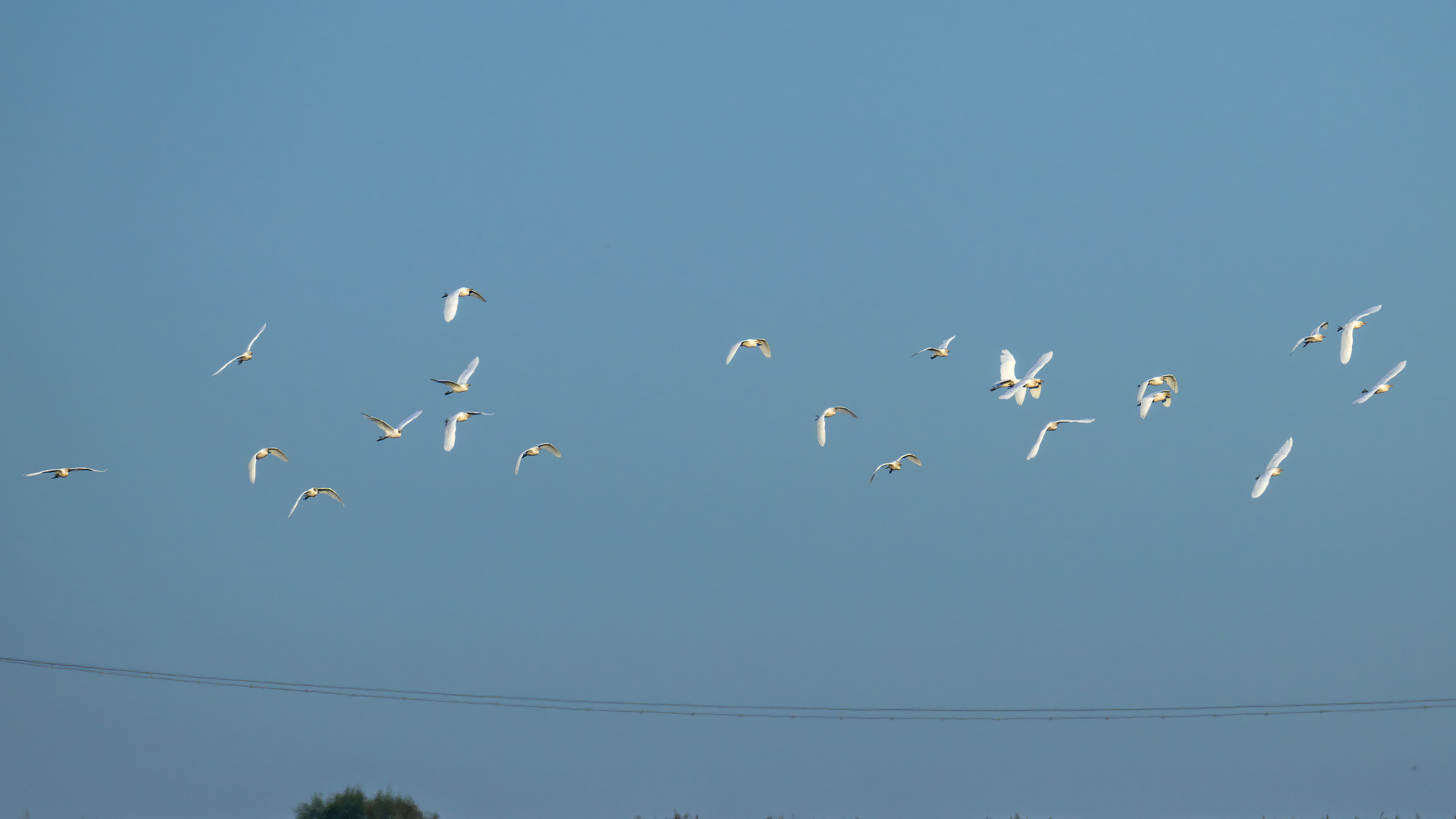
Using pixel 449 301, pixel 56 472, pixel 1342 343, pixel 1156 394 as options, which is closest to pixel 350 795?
pixel 56 472

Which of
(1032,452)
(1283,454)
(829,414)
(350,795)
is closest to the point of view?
(1032,452)

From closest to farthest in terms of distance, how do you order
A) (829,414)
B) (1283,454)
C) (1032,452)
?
(1032,452) → (1283,454) → (829,414)

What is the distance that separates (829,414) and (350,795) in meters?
38.3

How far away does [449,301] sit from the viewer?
5512 cm

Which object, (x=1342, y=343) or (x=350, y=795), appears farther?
(x=350, y=795)

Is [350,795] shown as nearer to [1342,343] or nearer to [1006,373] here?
[1006,373]

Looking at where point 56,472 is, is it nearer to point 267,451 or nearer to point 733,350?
point 267,451

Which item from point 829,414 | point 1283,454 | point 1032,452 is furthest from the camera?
point 829,414

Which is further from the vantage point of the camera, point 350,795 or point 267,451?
point 350,795

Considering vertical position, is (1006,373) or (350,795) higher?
(1006,373)

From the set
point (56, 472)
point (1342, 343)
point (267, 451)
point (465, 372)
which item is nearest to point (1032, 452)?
point (1342, 343)

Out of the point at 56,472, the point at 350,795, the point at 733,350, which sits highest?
the point at 733,350

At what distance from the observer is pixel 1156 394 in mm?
61875

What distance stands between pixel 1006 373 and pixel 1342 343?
1124 cm
